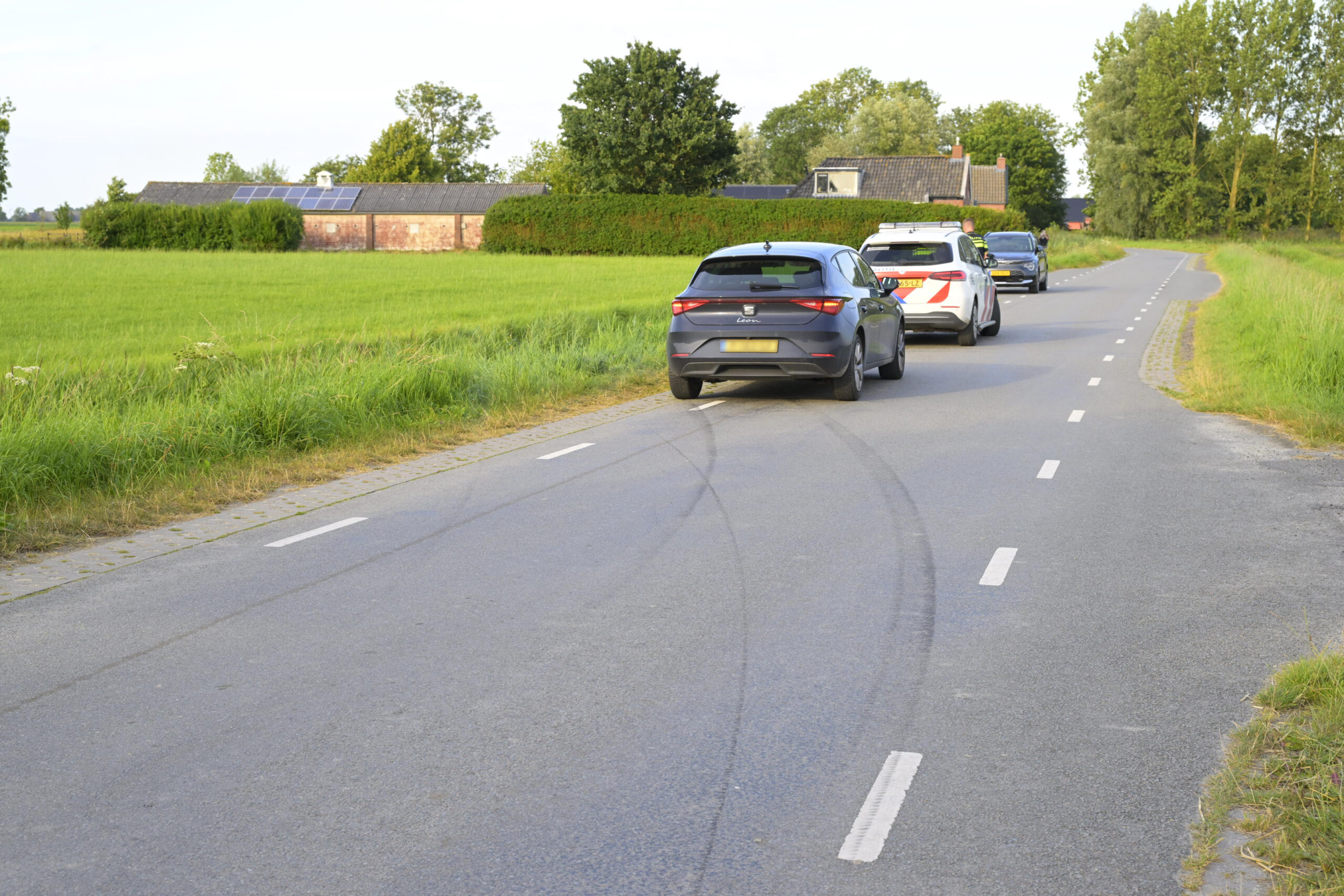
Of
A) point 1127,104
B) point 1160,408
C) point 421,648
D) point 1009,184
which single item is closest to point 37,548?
point 421,648

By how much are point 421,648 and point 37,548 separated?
325cm

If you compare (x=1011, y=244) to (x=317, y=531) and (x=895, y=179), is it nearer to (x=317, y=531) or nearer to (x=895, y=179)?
(x=317, y=531)

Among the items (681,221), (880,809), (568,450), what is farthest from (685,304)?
(681,221)

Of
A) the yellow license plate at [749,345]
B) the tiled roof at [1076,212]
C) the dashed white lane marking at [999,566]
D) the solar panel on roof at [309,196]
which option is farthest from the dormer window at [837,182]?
the tiled roof at [1076,212]

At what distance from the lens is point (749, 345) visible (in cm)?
1293

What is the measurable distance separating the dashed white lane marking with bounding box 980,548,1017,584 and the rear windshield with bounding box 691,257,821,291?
21.4ft

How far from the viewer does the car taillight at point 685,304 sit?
1312 centimetres

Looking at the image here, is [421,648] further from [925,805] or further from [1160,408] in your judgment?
[1160,408]

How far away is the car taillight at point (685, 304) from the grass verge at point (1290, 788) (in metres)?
9.00

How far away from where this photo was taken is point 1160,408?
1298cm

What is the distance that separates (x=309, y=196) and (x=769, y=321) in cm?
7779

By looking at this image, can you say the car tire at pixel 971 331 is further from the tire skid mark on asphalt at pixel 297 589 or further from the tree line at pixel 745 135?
the tree line at pixel 745 135

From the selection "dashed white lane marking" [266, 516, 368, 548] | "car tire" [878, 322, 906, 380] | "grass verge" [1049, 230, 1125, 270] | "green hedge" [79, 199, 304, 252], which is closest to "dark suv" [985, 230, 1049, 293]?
"grass verge" [1049, 230, 1125, 270]

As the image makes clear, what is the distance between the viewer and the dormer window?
8250cm
